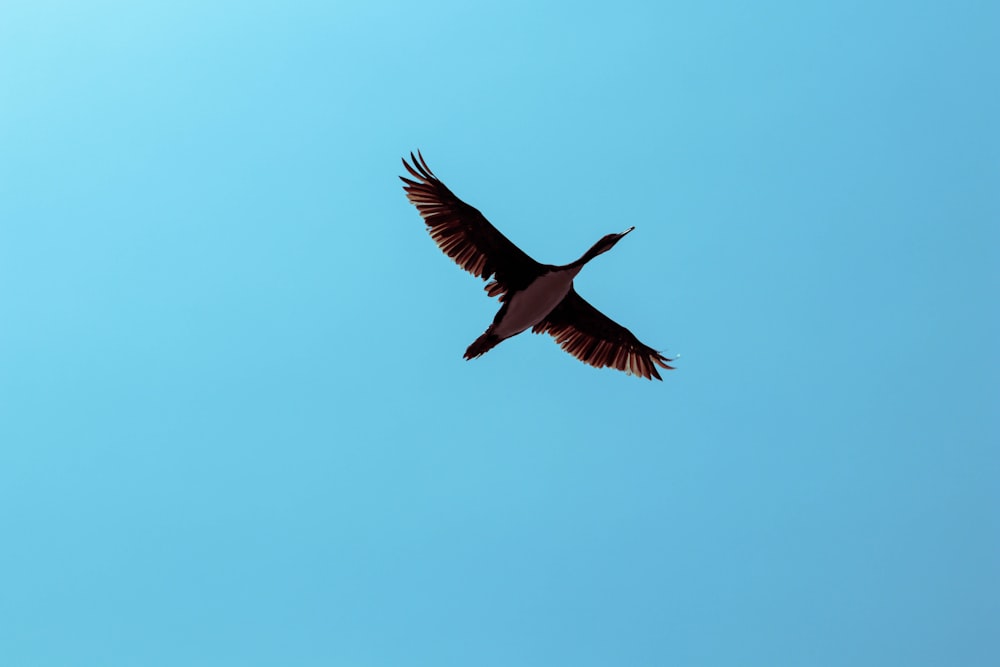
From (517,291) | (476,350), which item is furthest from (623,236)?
(476,350)

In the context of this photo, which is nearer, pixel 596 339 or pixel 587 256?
pixel 587 256

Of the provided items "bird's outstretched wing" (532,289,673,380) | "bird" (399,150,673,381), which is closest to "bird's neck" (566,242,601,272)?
"bird" (399,150,673,381)

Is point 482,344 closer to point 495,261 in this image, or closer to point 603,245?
point 495,261

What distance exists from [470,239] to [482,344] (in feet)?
6.50

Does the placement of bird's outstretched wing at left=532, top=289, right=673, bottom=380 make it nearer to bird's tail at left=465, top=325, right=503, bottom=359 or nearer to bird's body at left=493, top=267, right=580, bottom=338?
bird's body at left=493, top=267, right=580, bottom=338

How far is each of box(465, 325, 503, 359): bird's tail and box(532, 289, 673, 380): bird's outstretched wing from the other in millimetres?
1805

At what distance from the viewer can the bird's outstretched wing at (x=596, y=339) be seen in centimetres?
1869

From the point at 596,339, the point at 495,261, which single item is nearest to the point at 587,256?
the point at 495,261

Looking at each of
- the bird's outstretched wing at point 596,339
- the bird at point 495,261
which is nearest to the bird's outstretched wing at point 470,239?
the bird at point 495,261

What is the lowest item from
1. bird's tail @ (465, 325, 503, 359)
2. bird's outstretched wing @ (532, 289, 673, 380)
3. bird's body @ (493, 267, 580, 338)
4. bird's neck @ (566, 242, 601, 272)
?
bird's tail @ (465, 325, 503, 359)

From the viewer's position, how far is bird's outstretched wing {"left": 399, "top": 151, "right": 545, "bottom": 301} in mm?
16406

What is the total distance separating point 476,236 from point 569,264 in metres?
1.83

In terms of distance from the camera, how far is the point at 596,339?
63.2ft

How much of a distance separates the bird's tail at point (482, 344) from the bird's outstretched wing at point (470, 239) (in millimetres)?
755
